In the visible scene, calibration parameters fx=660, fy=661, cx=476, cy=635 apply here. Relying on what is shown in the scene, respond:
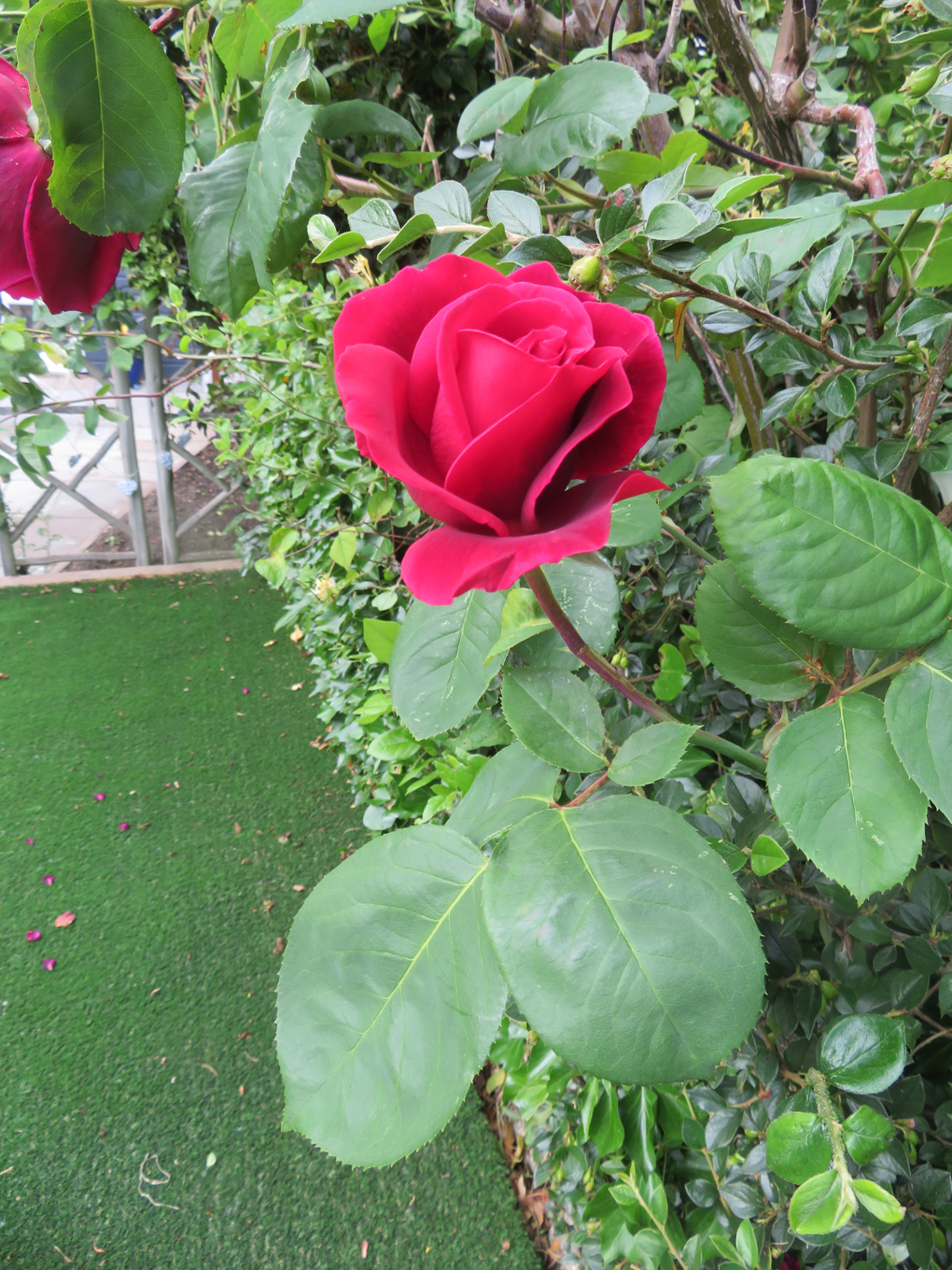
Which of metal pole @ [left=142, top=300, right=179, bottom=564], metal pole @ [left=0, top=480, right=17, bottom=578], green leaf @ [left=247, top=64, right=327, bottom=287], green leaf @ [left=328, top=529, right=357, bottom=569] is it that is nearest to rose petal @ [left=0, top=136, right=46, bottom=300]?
green leaf @ [left=247, top=64, right=327, bottom=287]

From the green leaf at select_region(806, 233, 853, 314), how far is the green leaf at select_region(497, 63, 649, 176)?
15 cm

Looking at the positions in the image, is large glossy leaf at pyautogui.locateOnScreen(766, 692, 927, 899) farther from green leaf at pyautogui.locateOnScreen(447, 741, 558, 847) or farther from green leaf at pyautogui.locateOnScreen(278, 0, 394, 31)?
green leaf at pyautogui.locateOnScreen(278, 0, 394, 31)

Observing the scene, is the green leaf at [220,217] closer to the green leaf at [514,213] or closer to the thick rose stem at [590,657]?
the green leaf at [514,213]

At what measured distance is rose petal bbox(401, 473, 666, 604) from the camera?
A: 0.24 metres

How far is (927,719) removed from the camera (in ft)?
1.05

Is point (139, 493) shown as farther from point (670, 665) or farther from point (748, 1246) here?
point (748, 1246)

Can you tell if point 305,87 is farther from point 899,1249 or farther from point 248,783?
point 248,783

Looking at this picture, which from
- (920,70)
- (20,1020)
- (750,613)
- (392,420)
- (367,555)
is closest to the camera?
(392,420)

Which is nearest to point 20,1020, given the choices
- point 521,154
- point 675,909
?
point 675,909

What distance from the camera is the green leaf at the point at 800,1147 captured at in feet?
1.31

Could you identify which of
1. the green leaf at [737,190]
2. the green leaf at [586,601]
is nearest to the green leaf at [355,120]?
the green leaf at [737,190]

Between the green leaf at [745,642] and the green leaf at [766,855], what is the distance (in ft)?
0.34

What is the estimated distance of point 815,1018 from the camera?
62 cm

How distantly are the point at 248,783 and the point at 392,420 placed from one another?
258 cm
